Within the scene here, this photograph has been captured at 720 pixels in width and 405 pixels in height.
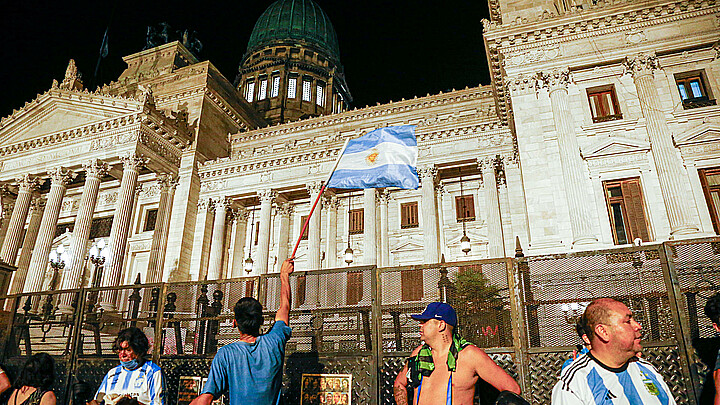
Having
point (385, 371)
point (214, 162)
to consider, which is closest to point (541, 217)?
point (385, 371)

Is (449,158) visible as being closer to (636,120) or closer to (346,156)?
(636,120)

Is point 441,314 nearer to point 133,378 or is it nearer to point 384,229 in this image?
point 133,378

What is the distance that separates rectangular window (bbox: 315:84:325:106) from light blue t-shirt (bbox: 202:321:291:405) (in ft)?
163

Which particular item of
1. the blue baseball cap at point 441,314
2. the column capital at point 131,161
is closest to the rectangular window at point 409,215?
the column capital at point 131,161

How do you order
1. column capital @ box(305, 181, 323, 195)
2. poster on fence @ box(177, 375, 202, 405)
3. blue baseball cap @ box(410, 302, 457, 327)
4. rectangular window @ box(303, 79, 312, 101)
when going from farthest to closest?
rectangular window @ box(303, 79, 312, 101) → column capital @ box(305, 181, 323, 195) → poster on fence @ box(177, 375, 202, 405) → blue baseball cap @ box(410, 302, 457, 327)

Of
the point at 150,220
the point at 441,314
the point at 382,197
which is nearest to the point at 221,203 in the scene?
the point at 150,220

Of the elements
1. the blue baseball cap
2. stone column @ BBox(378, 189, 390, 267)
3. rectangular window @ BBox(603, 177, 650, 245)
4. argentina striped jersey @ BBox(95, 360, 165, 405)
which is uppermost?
stone column @ BBox(378, 189, 390, 267)

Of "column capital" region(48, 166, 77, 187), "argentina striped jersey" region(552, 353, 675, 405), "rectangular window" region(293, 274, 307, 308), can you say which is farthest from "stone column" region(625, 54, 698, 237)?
"column capital" region(48, 166, 77, 187)

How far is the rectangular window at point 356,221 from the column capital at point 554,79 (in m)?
12.2

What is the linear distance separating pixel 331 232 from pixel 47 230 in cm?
1581

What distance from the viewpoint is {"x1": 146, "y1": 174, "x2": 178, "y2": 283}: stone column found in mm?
24219

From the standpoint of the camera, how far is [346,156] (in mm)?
7508

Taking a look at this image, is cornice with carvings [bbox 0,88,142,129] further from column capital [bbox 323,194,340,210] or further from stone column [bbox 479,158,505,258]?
stone column [bbox 479,158,505,258]

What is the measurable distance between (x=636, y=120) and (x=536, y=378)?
12.5 metres
